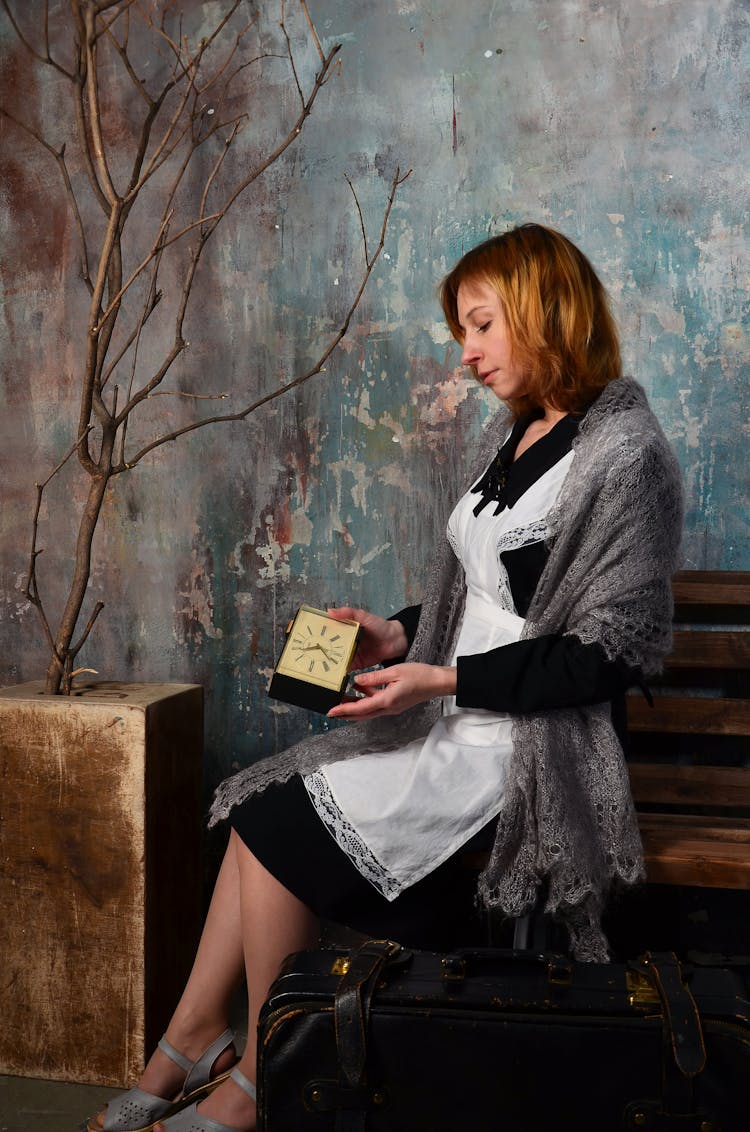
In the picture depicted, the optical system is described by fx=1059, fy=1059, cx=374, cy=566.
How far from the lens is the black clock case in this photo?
1726 millimetres

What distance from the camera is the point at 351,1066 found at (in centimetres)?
140

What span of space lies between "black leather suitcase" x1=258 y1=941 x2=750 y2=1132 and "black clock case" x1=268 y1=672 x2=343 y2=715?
1.34ft

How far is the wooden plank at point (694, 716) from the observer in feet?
7.57

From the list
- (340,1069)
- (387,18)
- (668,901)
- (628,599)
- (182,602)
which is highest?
(387,18)

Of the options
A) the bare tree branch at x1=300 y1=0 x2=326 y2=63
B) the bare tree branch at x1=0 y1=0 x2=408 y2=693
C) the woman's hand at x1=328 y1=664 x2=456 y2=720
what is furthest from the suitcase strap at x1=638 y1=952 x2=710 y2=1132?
the bare tree branch at x1=300 y1=0 x2=326 y2=63

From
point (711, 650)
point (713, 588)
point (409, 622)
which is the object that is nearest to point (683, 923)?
point (711, 650)

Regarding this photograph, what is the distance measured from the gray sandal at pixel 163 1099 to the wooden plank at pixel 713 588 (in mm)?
1305

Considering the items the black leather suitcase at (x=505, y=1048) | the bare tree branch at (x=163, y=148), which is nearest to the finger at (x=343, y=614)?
the black leather suitcase at (x=505, y=1048)

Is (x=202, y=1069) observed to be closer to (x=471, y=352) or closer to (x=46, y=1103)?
(x=46, y=1103)

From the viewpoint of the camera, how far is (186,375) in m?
2.82

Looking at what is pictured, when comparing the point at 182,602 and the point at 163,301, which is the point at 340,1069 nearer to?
the point at 182,602

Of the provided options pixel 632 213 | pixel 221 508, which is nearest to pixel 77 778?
pixel 221 508

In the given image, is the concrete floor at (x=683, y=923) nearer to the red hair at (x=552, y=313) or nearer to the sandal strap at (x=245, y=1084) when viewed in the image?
the sandal strap at (x=245, y=1084)

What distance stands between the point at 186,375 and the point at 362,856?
158cm
